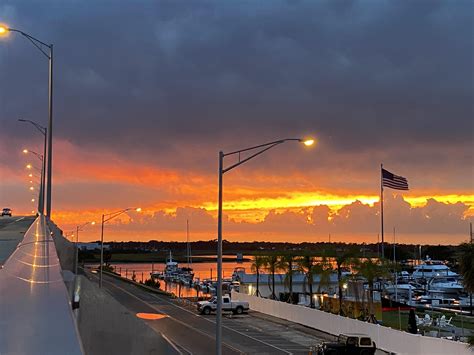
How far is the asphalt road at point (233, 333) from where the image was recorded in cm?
3638

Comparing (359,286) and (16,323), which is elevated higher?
(16,323)

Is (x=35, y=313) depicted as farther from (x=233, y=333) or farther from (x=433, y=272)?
(x=433, y=272)

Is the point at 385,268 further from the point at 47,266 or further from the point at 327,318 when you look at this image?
the point at 47,266

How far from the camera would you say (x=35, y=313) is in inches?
184

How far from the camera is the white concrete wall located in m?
28.2

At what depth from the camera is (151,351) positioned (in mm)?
9852

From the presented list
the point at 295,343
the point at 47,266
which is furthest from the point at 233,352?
the point at 47,266

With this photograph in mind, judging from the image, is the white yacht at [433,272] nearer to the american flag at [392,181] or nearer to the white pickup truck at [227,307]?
the white pickup truck at [227,307]

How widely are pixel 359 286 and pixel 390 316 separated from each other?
9.41 m

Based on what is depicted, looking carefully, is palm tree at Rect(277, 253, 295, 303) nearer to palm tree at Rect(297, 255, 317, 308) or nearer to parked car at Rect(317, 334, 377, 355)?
palm tree at Rect(297, 255, 317, 308)

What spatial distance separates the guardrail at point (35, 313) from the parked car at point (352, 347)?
26.8 meters

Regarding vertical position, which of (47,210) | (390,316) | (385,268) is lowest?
(390,316)

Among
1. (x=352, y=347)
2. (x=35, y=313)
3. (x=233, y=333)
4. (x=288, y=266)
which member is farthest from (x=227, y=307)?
(x=35, y=313)

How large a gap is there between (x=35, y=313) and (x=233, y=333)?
133ft
